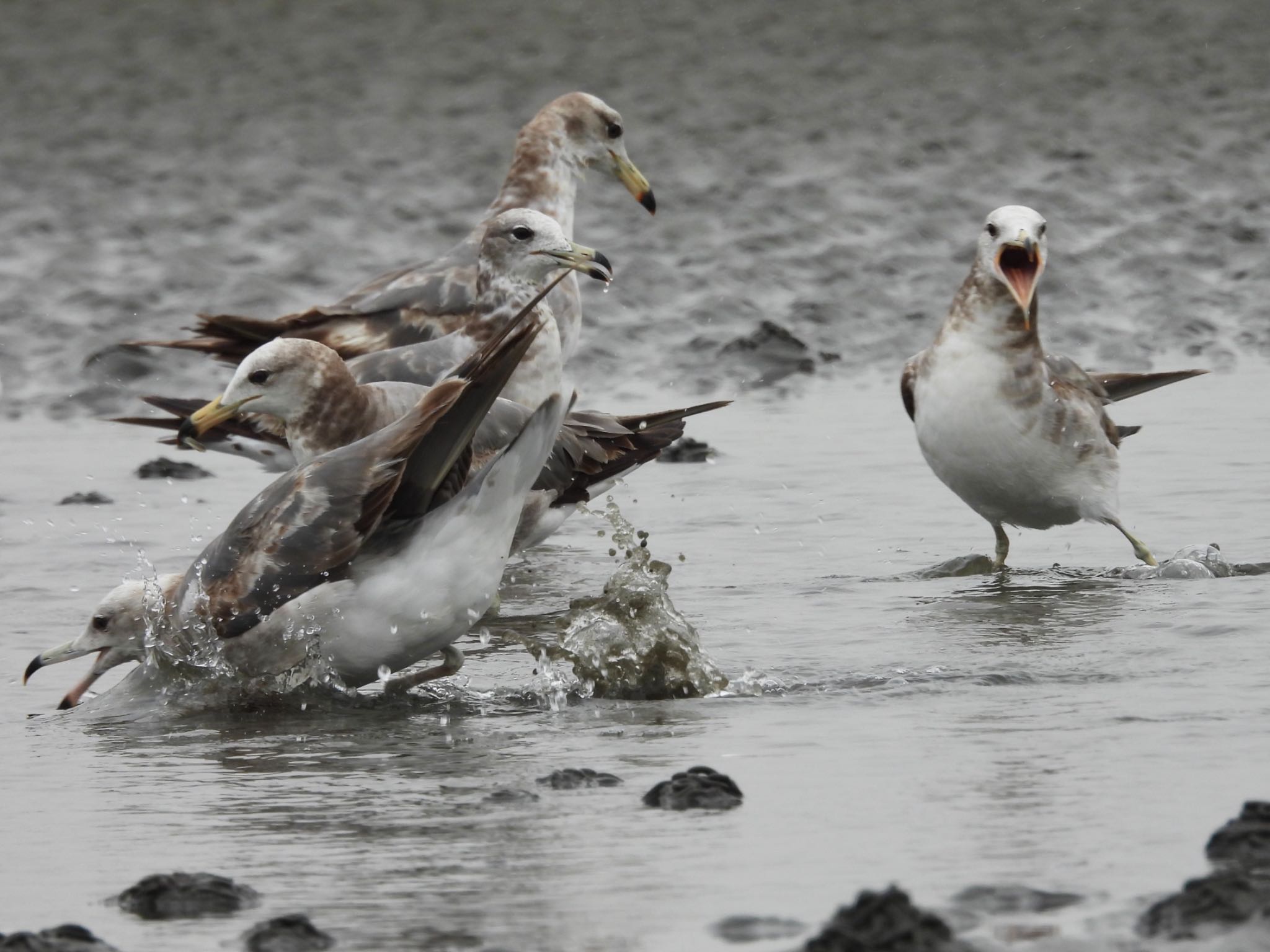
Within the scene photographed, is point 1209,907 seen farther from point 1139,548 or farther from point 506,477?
point 1139,548

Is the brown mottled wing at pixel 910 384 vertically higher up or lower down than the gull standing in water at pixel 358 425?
Answer: higher up

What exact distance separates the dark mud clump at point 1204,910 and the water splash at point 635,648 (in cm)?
260

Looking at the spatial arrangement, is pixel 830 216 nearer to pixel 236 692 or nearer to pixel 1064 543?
pixel 1064 543

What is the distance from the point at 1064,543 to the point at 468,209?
897 cm

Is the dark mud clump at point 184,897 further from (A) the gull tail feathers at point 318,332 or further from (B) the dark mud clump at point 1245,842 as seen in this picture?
(A) the gull tail feathers at point 318,332

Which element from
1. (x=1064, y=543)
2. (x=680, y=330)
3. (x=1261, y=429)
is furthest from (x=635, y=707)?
(x=680, y=330)

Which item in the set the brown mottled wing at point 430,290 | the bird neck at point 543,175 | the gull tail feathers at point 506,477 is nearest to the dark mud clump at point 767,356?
the bird neck at point 543,175

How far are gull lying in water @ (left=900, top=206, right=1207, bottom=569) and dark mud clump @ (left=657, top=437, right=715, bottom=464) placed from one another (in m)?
2.18

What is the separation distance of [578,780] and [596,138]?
7147 mm

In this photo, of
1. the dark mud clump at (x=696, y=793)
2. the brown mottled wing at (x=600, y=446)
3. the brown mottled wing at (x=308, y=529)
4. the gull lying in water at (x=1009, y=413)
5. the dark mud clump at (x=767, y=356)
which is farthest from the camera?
the dark mud clump at (x=767, y=356)

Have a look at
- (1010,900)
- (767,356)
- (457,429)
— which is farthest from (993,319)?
(1010,900)

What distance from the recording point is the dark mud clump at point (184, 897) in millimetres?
4703

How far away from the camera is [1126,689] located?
638 centimetres

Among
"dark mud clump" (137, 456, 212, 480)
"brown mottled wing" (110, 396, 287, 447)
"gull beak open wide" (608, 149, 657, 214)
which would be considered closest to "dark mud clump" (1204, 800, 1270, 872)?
"brown mottled wing" (110, 396, 287, 447)
